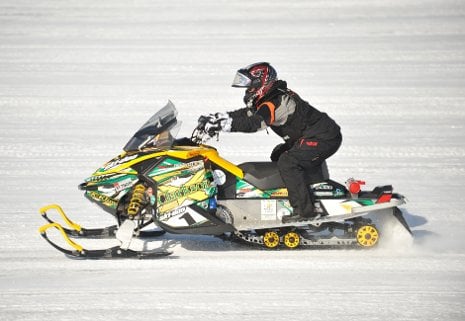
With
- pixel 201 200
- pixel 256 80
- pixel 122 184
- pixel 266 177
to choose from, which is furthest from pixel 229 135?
pixel 122 184

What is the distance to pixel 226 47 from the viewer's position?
1559cm

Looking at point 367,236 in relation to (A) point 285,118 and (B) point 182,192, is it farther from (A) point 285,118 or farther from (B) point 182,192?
(B) point 182,192

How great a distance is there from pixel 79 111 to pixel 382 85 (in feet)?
16.3

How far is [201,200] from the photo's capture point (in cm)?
734

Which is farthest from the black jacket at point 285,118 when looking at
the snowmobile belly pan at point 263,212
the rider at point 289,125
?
the snowmobile belly pan at point 263,212

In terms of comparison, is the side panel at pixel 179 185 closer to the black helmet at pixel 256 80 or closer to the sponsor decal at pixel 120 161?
the sponsor decal at pixel 120 161

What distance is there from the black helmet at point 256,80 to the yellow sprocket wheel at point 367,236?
157 cm

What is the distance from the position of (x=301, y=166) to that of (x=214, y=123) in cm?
89

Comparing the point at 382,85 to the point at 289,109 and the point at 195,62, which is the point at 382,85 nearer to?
the point at 195,62

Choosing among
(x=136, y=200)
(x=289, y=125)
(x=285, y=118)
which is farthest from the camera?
(x=289, y=125)

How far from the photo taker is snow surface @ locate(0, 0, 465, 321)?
632 centimetres

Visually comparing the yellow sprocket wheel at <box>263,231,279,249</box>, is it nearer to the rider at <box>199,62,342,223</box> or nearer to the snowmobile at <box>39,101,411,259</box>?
the snowmobile at <box>39,101,411,259</box>

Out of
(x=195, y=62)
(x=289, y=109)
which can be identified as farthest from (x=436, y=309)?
(x=195, y=62)

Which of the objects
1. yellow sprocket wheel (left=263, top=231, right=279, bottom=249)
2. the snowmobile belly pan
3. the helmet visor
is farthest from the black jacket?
yellow sprocket wheel (left=263, top=231, right=279, bottom=249)
